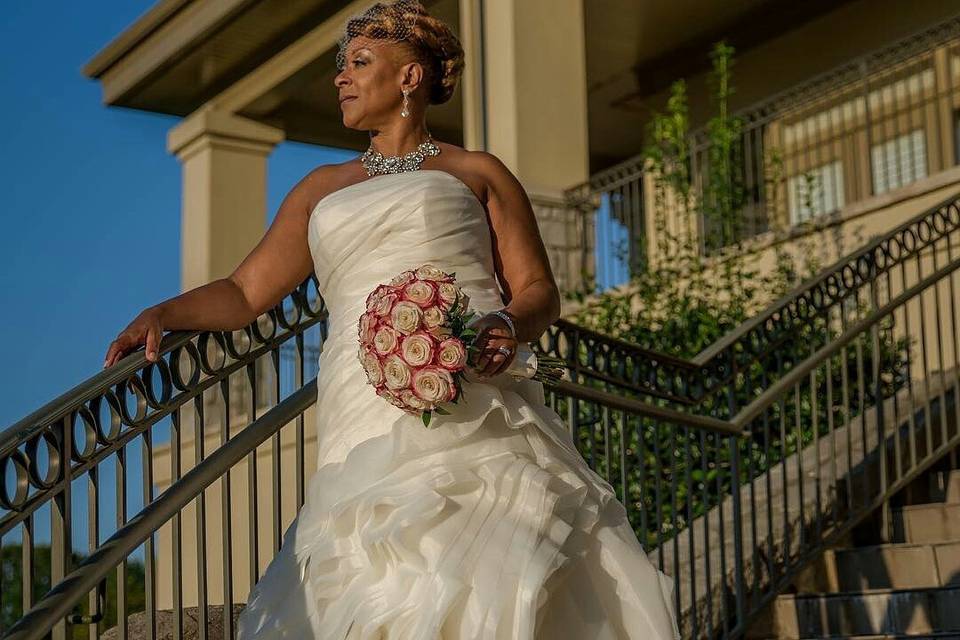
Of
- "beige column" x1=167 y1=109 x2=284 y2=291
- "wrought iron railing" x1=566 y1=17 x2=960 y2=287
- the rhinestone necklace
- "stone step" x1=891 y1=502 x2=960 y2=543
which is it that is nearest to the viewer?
the rhinestone necklace

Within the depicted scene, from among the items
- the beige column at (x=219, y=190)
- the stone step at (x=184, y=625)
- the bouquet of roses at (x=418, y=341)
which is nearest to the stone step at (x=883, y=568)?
the stone step at (x=184, y=625)

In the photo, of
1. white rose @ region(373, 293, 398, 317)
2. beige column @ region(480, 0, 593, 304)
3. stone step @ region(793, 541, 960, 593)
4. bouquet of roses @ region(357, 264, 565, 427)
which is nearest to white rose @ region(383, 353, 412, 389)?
bouquet of roses @ region(357, 264, 565, 427)

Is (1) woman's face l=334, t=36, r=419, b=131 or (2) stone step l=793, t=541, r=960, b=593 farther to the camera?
(2) stone step l=793, t=541, r=960, b=593

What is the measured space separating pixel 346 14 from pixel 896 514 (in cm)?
899

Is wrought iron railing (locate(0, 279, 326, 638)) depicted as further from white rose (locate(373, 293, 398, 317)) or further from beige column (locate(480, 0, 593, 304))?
beige column (locate(480, 0, 593, 304))

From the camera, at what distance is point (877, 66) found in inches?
473

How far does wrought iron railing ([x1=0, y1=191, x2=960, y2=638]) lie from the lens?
339cm

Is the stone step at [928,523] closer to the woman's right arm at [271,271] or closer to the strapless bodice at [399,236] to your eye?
the strapless bodice at [399,236]

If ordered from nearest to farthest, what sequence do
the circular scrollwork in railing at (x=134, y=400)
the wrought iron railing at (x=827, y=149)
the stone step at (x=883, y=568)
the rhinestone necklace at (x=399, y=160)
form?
the circular scrollwork in railing at (x=134, y=400) → the rhinestone necklace at (x=399, y=160) → the stone step at (x=883, y=568) → the wrought iron railing at (x=827, y=149)

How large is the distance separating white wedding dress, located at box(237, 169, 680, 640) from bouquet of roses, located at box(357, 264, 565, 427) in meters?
0.14

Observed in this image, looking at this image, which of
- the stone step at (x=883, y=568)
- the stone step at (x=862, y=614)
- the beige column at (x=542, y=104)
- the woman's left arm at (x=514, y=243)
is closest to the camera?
the woman's left arm at (x=514, y=243)

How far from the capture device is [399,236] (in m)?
3.71

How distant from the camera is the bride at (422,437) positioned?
3260mm

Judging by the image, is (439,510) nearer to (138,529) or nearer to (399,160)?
(138,529)
